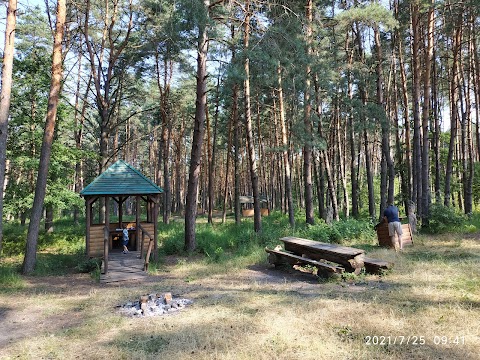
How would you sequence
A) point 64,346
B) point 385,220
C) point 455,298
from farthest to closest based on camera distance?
point 385,220 → point 455,298 → point 64,346

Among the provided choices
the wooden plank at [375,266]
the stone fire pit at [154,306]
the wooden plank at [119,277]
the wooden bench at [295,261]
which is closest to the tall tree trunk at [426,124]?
the wooden plank at [375,266]

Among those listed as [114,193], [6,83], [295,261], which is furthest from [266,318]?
[6,83]

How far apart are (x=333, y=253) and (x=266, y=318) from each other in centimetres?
374

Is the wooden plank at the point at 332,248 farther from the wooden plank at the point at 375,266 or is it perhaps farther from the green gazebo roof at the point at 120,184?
the green gazebo roof at the point at 120,184

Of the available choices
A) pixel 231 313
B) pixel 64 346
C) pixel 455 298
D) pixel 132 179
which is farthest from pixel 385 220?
pixel 64 346

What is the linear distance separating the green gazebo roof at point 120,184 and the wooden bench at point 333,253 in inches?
209

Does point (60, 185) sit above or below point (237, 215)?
above

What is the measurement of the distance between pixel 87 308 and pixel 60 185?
30.6ft

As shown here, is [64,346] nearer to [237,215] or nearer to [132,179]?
[132,179]

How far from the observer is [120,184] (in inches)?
463

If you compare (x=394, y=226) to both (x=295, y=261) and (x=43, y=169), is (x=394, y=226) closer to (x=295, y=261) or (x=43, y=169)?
(x=295, y=261)

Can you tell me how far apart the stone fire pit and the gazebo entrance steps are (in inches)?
113

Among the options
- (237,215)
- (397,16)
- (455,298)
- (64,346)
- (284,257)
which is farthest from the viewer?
(237,215)

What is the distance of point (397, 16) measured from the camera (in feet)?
50.4
